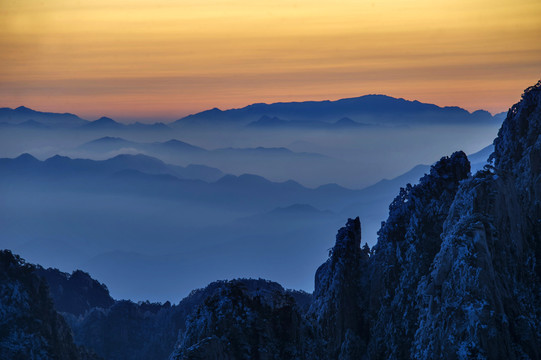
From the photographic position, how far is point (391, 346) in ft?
181

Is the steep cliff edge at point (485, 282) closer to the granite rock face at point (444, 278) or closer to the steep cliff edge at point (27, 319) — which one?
the granite rock face at point (444, 278)

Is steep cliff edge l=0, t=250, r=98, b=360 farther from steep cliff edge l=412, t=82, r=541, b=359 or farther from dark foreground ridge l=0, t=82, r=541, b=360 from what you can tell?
steep cliff edge l=412, t=82, r=541, b=359

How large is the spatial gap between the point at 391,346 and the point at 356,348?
12.8ft

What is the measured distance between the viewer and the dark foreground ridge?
4491cm

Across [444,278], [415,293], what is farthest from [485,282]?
[415,293]

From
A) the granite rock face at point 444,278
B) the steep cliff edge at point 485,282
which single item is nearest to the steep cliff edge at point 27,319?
the granite rock face at point 444,278

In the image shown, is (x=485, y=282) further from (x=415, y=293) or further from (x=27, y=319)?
(x=27, y=319)

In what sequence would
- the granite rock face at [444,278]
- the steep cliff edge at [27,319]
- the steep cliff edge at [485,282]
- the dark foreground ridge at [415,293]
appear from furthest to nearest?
the steep cliff edge at [27,319]
the dark foreground ridge at [415,293]
the granite rock face at [444,278]
the steep cliff edge at [485,282]

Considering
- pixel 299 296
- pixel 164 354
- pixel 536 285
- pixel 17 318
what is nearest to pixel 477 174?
pixel 536 285

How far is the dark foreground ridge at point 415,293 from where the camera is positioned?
44906mm

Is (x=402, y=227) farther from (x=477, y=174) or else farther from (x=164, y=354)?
(x=164, y=354)

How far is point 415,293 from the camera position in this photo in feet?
185

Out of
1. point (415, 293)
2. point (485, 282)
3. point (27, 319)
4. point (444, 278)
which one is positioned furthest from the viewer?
point (27, 319)

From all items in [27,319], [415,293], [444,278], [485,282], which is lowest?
[485,282]
